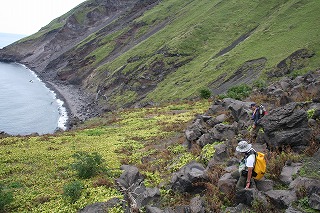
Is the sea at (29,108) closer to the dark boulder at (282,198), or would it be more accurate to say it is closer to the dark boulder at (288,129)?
the dark boulder at (288,129)

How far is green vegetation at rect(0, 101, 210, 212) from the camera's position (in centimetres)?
1596

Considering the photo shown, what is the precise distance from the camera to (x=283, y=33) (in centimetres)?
7712

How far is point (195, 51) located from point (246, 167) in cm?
8506

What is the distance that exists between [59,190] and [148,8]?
15825cm

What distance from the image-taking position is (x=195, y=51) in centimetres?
9438

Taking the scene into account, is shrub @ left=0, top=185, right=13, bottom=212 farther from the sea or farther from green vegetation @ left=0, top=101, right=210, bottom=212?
the sea

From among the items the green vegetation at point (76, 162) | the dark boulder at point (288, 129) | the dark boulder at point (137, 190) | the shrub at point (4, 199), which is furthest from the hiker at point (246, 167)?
the shrub at point (4, 199)

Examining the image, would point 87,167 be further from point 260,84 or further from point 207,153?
point 260,84

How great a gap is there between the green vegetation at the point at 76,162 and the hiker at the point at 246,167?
5.98 metres

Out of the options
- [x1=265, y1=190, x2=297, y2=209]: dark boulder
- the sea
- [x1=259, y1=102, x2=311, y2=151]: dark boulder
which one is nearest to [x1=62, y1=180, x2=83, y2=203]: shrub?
[x1=265, y1=190, x2=297, y2=209]: dark boulder

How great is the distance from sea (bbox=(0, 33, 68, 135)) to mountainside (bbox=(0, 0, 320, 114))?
11.3 m

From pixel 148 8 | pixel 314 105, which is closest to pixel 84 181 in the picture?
pixel 314 105

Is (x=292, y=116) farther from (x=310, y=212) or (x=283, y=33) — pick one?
(x=283, y=33)

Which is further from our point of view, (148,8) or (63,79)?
(148,8)
